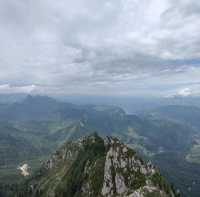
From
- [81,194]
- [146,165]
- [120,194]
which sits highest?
[146,165]

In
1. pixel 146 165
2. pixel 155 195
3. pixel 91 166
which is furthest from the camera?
pixel 91 166

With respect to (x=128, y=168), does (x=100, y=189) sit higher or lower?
lower

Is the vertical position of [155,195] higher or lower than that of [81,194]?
higher

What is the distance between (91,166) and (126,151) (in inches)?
1480

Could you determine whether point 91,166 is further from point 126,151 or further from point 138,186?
point 138,186

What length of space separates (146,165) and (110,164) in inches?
922

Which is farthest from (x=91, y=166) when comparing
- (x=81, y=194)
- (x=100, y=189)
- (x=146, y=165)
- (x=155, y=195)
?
(x=155, y=195)

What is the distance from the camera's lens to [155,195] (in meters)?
125

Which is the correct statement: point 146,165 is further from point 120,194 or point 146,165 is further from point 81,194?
point 81,194

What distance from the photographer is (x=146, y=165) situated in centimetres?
15588

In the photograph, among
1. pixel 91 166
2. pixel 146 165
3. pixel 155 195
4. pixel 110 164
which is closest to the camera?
pixel 155 195

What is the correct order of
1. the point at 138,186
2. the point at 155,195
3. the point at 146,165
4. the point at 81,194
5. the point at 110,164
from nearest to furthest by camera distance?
the point at 155,195, the point at 138,186, the point at 146,165, the point at 110,164, the point at 81,194

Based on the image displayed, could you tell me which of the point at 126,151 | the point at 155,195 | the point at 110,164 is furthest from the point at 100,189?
the point at 155,195

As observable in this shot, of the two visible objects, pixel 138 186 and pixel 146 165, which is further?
pixel 146 165
